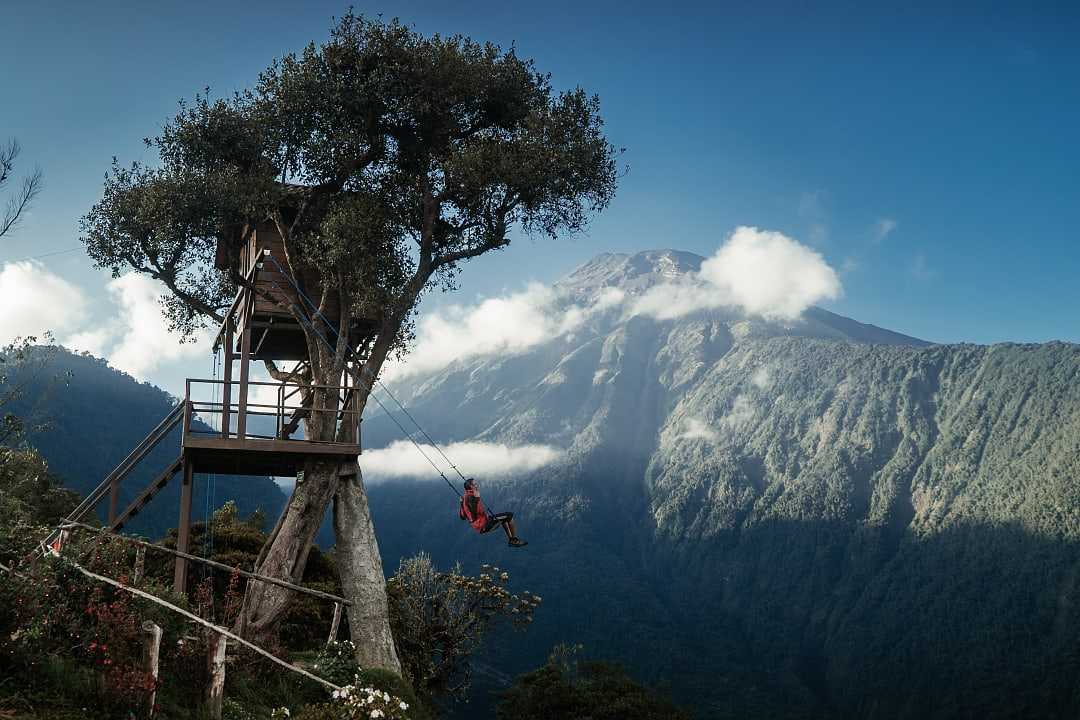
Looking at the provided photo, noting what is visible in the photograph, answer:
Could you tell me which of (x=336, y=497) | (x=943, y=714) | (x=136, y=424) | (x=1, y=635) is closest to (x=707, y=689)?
(x=943, y=714)

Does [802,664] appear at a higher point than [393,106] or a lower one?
lower

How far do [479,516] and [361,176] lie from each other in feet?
32.0

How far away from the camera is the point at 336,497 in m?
23.3

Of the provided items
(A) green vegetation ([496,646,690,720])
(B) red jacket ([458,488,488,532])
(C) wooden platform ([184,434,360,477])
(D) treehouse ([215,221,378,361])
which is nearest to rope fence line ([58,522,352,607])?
(C) wooden platform ([184,434,360,477])

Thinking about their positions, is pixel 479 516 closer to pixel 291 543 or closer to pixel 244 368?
pixel 291 543

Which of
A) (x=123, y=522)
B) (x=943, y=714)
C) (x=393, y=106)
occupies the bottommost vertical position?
(x=943, y=714)

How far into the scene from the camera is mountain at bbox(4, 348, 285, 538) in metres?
143

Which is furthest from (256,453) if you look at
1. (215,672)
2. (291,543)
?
(215,672)

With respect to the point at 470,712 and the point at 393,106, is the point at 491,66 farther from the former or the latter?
the point at 470,712

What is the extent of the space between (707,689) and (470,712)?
46592 mm

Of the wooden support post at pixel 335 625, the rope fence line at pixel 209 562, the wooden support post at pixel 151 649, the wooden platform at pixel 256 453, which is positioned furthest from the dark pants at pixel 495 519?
the wooden support post at pixel 151 649

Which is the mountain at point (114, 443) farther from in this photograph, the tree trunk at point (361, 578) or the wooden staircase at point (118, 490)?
the tree trunk at point (361, 578)

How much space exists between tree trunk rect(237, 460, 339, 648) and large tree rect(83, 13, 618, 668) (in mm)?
191

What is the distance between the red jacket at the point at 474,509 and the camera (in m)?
22.3
